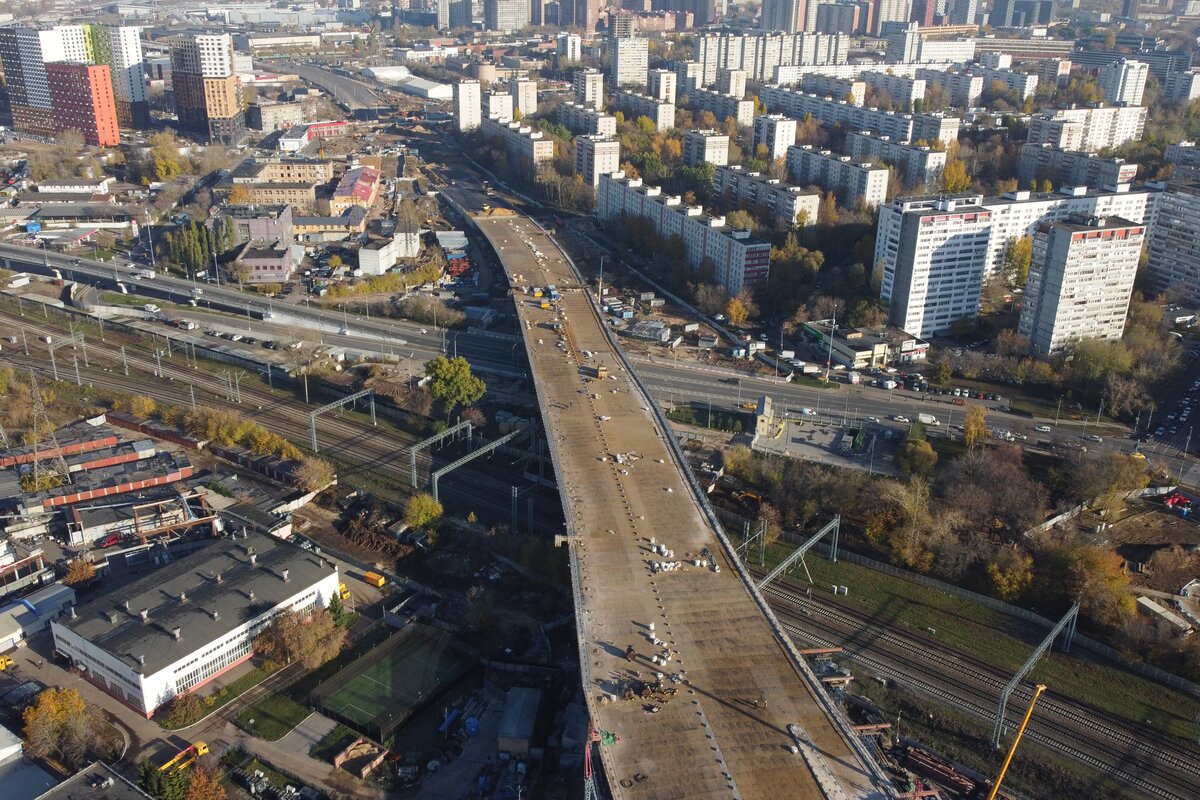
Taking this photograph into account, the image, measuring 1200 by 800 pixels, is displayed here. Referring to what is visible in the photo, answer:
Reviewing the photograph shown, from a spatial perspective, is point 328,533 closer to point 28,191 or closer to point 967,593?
point 967,593

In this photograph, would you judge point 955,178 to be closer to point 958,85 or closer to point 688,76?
point 958,85

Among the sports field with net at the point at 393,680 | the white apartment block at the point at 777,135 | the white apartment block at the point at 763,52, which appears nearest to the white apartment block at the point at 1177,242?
the white apartment block at the point at 777,135

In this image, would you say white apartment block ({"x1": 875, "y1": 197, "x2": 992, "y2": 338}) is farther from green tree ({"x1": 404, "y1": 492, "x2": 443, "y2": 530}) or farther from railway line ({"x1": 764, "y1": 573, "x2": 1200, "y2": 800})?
green tree ({"x1": 404, "y1": 492, "x2": 443, "y2": 530})

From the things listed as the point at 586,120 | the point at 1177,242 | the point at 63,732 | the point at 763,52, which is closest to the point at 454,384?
the point at 63,732

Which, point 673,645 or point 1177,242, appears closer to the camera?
point 673,645

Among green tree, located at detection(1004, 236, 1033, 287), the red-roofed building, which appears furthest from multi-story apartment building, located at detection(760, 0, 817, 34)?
green tree, located at detection(1004, 236, 1033, 287)

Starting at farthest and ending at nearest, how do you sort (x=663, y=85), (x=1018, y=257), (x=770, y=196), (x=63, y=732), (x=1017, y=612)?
(x=663, y=85)
(x=770, y=196)
(x=1018, y=257)
(x=1017, y=612)
(x=63, y=732)
